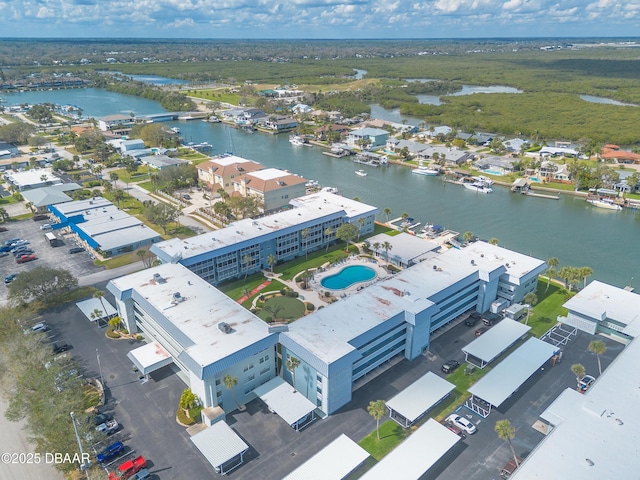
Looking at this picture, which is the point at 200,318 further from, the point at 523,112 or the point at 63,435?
the point at 523,112

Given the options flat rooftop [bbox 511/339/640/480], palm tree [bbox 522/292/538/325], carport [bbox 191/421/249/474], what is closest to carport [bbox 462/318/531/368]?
palm tree [bbox 522/292/538/325]

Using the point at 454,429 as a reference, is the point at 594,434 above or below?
above

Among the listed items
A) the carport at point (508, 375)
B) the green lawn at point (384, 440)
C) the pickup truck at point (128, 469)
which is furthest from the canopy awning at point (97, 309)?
the carport at point (508, 375)

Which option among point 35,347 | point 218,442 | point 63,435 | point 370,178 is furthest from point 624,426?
point 370,178

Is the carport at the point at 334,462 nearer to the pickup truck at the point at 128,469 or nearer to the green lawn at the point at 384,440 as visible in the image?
Result: the green lawn at the point at 384,440

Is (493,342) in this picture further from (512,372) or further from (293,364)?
(293,364)

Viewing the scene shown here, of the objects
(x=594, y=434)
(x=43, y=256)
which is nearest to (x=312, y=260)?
(x=43, y=256)

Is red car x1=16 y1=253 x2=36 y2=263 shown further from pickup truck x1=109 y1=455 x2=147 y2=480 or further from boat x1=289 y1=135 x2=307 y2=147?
boat x1=289 y1=135 x2=307 y2=147
